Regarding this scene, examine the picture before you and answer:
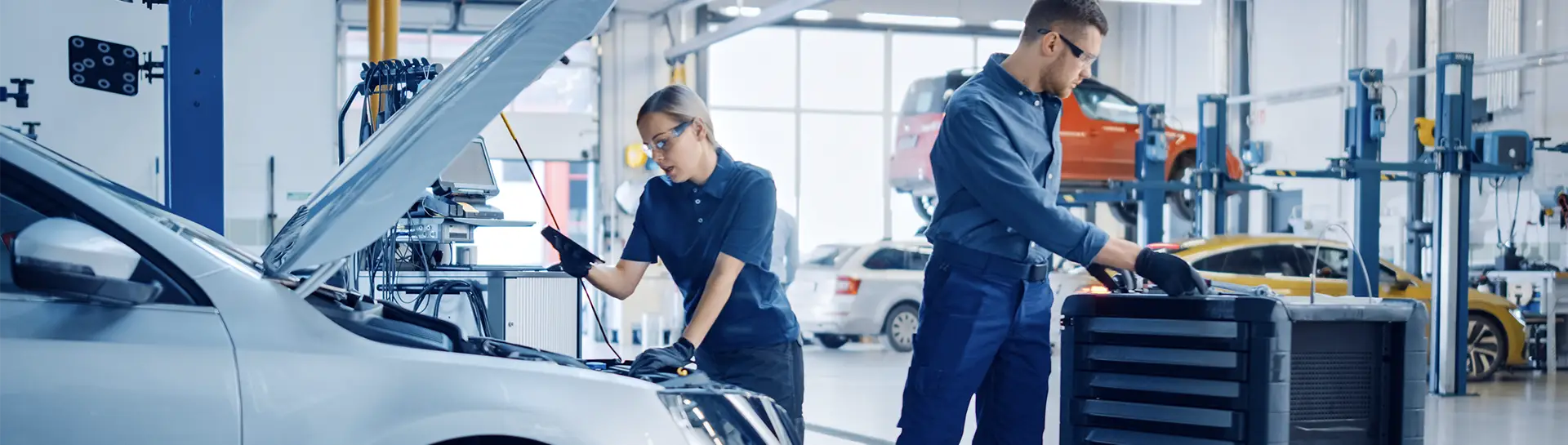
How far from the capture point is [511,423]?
2.11 meters

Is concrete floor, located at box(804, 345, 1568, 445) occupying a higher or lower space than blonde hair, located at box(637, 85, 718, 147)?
lower

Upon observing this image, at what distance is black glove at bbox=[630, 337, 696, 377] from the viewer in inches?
98.0

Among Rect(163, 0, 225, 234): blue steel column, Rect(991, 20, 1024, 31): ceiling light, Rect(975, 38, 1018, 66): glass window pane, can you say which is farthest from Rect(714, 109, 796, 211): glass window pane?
Rect(163, 0, 225, 234): blue steel column

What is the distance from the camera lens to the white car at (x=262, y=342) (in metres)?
1.90

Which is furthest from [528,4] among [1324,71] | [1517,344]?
[1324,71]

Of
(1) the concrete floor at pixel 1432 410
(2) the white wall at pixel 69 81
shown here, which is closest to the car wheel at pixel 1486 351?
(1) the concrete floor at pixel 1432 410

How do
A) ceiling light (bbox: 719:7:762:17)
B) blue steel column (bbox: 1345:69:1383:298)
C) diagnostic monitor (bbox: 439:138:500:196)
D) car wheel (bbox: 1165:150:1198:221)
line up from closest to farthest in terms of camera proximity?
1. diagnostic monitor (bbox: 439:138:500:196)
2. blue steel column (bbox: 1345:69:1383:298)
3. car wheel (bbox: 1165:150:1198:221)
4. ceiling light (bbox: 719:7:762:17)

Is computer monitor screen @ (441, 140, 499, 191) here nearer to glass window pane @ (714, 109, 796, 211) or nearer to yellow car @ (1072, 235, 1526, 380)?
yellow car @ (1072, 235, 1526, 380)

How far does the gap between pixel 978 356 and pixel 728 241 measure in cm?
59

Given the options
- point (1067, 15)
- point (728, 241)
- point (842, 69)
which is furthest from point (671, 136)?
point (842, 69)

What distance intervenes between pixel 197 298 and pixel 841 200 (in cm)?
1652

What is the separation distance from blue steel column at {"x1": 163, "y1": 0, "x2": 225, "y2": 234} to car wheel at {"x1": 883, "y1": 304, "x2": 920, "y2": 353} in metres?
8.64

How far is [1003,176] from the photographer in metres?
2.86

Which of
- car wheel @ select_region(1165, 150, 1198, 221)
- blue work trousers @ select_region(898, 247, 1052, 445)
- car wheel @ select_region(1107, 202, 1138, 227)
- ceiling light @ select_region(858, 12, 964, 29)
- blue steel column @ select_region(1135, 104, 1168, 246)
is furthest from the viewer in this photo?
ceiling light @ select_region(858, 12, 964, 29)
